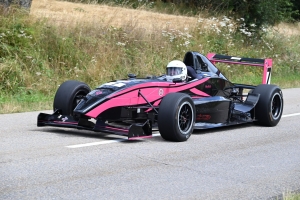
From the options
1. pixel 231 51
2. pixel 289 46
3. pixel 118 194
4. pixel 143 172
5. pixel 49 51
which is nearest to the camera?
pixel 118 194

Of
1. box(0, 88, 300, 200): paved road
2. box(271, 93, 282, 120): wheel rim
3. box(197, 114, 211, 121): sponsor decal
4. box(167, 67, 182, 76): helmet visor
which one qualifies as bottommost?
box(0, 88, 300, 200): paved road

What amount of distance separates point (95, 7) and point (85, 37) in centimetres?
582

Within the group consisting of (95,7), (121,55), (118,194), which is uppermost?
(95,7)

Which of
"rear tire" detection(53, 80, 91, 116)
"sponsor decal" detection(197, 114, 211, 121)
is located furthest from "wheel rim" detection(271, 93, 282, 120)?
"rear tire" detection(53, 80, 91, 116)

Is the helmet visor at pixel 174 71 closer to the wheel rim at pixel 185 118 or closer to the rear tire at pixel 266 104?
the wheel rim at pixel 185 118

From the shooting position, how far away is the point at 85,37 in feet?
61.5

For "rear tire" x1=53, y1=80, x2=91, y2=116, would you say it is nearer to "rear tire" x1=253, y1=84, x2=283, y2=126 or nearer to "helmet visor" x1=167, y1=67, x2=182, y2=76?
"helmet visor" x1=167, y1=67, x2=182, y2=76

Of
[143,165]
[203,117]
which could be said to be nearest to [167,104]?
[203,117]

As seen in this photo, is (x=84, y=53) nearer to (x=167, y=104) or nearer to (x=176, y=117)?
(x=167, y=104)

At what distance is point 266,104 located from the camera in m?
12.0

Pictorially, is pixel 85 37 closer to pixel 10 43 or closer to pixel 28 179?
pixel 10 43

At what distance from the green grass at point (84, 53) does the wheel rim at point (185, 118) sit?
13.9 feet

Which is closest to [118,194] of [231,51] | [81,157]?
[81,157]

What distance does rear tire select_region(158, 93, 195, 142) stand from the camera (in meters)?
9.77
